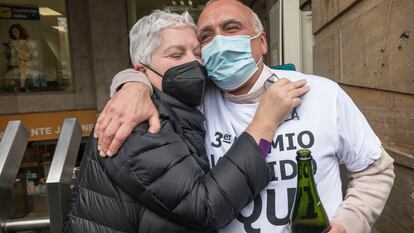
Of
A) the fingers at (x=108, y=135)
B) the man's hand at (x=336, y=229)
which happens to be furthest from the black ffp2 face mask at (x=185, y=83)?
the man's hand at (x=336, y=229)

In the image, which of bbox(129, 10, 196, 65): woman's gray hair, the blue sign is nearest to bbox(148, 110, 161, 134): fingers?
bbox(129, 10, 196, 65): woman's gray hair

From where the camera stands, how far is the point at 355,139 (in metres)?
1.38

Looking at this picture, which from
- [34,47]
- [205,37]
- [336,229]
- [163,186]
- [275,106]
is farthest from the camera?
[34,47]

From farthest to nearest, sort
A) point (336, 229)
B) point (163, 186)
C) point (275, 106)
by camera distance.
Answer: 1. point (275, 106)
2. point (336, 229)
3. point (163, 186)

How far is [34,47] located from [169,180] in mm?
7686

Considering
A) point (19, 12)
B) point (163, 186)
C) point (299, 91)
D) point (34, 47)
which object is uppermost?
point (19, 12)

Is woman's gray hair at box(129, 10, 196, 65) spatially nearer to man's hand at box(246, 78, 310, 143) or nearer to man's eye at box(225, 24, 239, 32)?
man's eye at box(225, 24, 239, 32)

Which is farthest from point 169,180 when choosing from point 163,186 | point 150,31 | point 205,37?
point 205,37

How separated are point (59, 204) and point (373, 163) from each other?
3.67 ft

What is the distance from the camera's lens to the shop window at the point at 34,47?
7660 millimetres

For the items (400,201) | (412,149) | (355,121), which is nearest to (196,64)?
(355,121)

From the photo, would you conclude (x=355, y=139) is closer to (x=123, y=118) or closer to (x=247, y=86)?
(x=247, y=86)

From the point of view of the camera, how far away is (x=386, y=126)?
2.37 m

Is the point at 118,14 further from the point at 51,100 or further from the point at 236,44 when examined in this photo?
the point at 236,44
